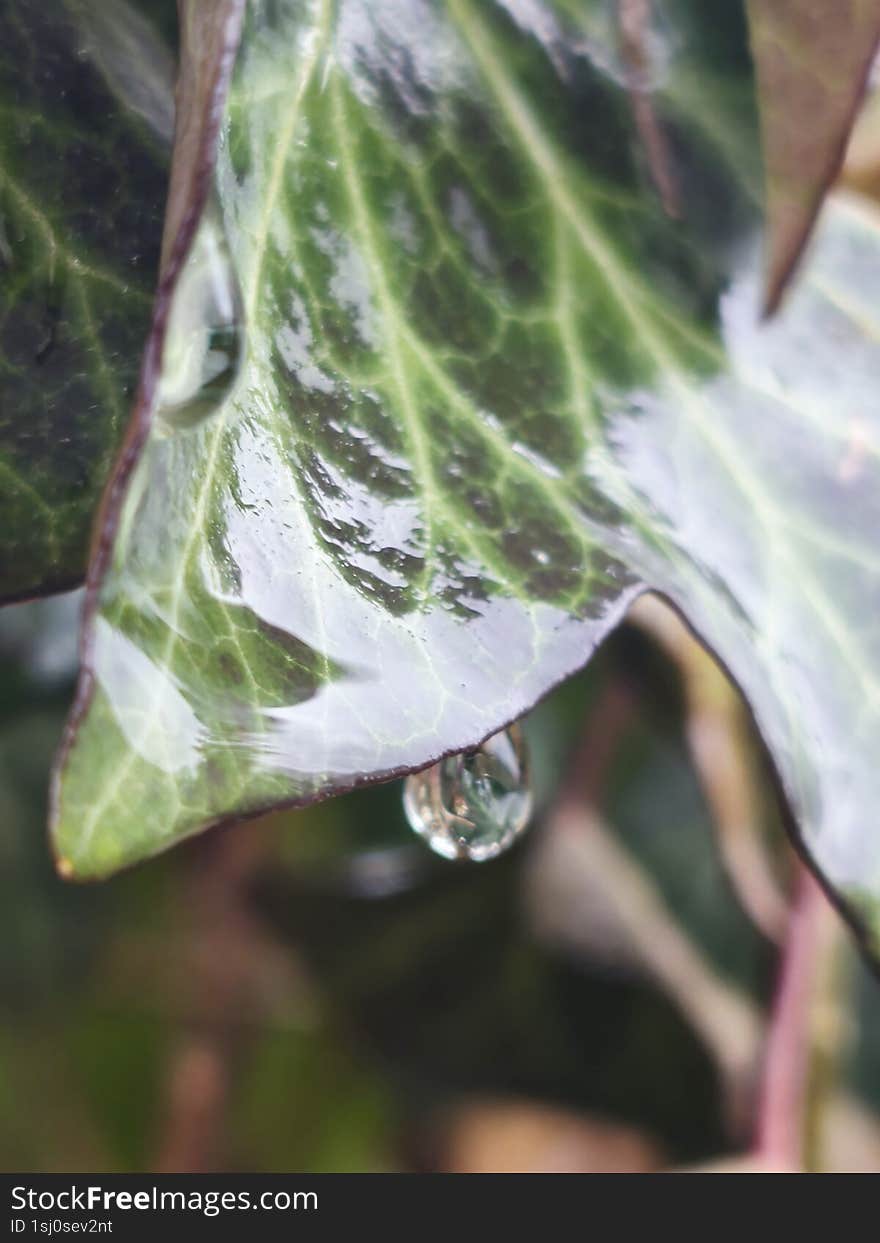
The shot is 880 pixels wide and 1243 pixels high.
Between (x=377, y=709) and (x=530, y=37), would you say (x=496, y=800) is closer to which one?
(x=377, y=709)

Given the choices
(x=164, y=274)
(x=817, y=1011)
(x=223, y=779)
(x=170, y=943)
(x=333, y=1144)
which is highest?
(x=164, y=274)

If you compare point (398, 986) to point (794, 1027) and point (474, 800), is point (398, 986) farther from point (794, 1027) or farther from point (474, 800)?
point (474, 800)

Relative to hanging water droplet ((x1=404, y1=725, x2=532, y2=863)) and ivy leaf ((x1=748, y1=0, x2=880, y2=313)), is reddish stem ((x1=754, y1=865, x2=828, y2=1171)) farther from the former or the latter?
ivy leaf ((x1=748, y1=0, x2=880, y2=313))

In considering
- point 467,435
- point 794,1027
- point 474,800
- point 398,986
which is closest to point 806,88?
point 467,435

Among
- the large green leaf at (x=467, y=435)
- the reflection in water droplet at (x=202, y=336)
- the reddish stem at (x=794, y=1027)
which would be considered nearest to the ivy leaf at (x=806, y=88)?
the large green leaf at (x=467, y=435)

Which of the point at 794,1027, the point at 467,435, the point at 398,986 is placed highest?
the point at 467,435
